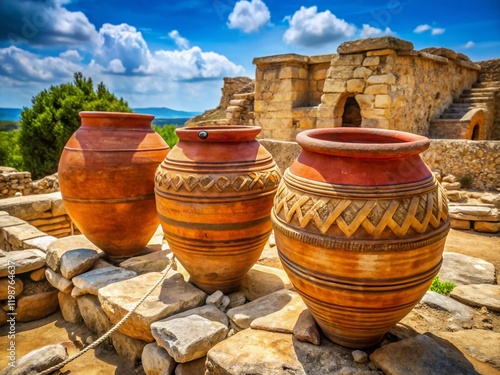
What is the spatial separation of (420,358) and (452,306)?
0.93m

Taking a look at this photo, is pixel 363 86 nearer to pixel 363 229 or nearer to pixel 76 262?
pixel 76 262

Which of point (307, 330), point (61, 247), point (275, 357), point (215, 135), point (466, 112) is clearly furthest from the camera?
point (466, 112)

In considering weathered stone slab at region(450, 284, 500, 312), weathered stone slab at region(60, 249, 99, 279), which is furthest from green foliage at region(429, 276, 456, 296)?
weathered stone slab at region(60, 249, 99, 279)

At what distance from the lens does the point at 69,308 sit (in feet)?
10.4

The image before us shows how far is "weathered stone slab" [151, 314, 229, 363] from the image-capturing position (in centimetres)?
196

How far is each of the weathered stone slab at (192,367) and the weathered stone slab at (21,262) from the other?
2.09m

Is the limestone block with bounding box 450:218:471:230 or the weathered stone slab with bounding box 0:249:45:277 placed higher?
the weathered stone slab with bounding box 0:249:45:277

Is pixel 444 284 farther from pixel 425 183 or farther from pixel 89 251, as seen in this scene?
pixel 89 251

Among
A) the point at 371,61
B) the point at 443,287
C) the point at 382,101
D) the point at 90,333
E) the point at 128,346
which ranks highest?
the point at 371,61

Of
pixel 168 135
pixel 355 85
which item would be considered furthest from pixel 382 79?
pixel 168 135

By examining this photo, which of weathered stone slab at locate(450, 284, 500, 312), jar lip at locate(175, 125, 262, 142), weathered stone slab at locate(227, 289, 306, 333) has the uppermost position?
jar lip at locate(175, 125, 262, 142)

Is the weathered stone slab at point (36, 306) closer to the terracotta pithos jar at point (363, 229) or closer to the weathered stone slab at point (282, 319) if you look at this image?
the weathered stone slab at point (282, 319)

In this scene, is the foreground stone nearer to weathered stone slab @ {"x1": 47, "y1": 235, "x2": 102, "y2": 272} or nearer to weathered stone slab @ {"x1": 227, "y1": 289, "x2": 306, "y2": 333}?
weathered stone slab @ {"x1": 47, "y1": 235, "x2": 102, "y2": 272}

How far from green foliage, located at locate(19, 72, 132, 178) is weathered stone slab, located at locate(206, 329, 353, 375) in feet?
42.0
